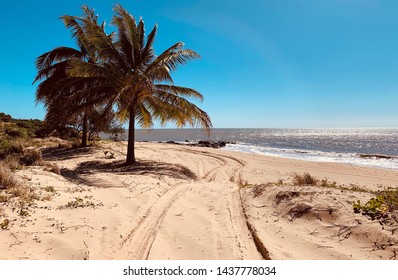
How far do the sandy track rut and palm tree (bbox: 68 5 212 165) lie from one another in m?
5.91

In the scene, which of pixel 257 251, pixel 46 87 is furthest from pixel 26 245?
pixel 46 87

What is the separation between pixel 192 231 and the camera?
181 inches

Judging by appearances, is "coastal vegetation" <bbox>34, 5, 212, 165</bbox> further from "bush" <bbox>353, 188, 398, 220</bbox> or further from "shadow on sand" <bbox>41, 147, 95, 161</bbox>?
"bush" <bbox>353, 188, 398, 220</bbox>

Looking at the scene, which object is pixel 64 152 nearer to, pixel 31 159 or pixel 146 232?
pixel 31 159

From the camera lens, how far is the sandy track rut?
3828mm

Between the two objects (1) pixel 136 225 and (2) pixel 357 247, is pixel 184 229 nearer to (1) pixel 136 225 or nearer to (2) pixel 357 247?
(1) pixel 136 225

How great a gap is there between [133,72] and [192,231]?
9.67 m

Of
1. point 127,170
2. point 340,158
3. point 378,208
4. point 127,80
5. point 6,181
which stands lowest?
point 340,158

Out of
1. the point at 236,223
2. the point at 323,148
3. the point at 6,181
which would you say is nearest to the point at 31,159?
the point at 6,181

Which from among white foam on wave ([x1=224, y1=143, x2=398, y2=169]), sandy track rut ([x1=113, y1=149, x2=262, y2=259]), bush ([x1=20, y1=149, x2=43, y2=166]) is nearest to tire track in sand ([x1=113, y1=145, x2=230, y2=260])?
sandy track rut ([x1=113, y1=149, x2=262, y2=259])

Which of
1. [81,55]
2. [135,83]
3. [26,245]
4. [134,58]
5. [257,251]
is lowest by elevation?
[257,251]

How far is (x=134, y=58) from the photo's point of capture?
473 inches

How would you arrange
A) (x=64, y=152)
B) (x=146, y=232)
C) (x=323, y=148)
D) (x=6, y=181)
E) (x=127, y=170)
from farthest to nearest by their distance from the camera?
(x=323, y=148)
(x=64, y=152)
(x=127, y=170)
(x=6, y=181)
(x=146, y=232)
